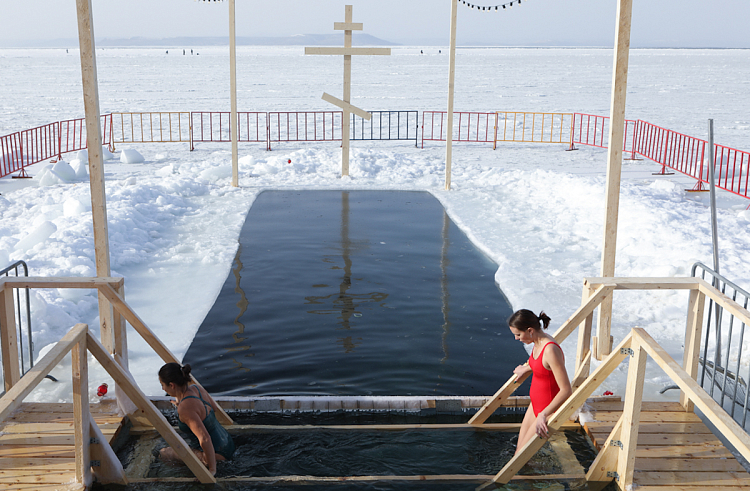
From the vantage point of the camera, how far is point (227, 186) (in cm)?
1672

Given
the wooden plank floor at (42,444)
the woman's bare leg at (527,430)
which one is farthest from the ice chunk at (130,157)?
the woman's bare leg at (527,430)

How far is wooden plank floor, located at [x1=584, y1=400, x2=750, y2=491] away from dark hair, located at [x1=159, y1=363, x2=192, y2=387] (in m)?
3.23

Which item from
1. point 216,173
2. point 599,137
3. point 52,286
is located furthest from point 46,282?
point 599,137

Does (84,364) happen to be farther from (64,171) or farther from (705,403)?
(64,171)

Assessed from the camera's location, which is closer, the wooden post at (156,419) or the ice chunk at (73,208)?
the wooden post at (156,419)

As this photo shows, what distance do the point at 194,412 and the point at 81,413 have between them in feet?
2.54

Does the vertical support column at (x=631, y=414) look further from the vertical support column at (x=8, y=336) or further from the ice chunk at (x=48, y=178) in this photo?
the ice chunk at (x=48, y=178)

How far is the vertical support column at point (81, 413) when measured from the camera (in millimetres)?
4410

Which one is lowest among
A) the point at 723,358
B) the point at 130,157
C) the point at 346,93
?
the point at 723,358

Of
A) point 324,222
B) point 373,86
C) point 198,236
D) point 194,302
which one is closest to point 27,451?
point 194,302

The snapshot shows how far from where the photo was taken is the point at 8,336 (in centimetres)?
551

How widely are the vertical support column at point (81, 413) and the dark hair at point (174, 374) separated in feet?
1.65

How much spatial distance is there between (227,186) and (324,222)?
4338mm

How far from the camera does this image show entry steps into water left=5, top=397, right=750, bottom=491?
476 cm
